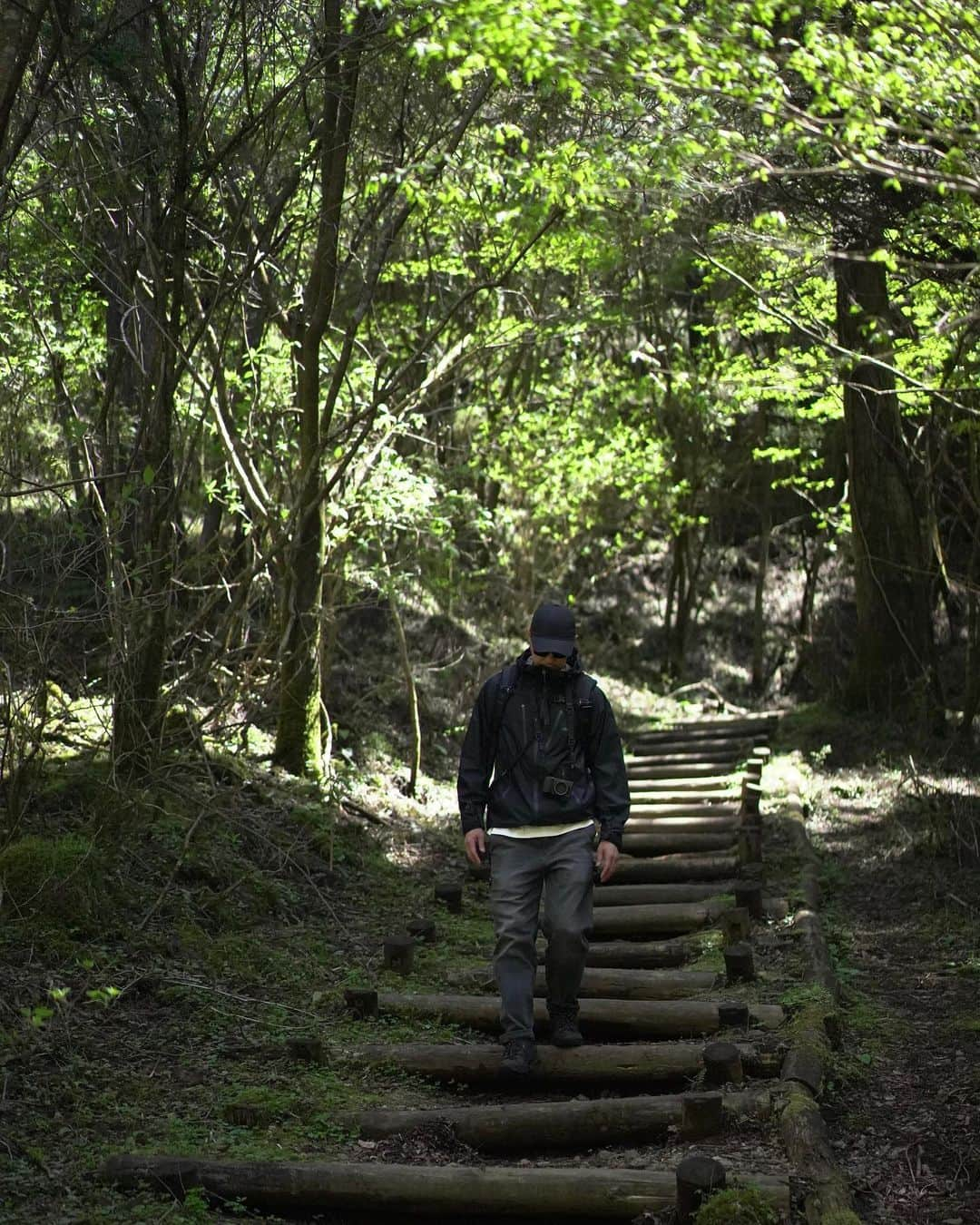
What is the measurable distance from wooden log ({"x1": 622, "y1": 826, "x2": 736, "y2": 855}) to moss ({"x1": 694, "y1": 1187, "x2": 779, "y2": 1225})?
21.1ft

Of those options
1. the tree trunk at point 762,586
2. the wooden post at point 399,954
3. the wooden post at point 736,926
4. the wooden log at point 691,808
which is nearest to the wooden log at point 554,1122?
the wooden post at point 399,954

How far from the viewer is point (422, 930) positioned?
27.4 feet

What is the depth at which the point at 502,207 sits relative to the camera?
481 inches

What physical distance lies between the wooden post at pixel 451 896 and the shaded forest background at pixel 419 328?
73.7 inches

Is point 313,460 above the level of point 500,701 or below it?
above

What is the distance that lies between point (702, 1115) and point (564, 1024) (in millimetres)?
1169

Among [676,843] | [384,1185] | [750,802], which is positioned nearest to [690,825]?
[676,843]

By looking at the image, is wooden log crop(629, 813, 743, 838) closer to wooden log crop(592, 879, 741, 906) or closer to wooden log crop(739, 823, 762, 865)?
wooden log crop(739, 823, 762, 865)

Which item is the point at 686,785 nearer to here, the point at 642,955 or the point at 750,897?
the point at 750,897

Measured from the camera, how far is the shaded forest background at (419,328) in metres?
6.98

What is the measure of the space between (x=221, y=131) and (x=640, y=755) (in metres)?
8.57

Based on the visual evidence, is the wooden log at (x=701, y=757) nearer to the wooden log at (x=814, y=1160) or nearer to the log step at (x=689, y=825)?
the log step at (x=689, y=825)

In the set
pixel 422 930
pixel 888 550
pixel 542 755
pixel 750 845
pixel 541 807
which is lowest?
pixel 422 930

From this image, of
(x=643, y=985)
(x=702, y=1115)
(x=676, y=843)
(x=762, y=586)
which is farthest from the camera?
(x=762, y=586)
